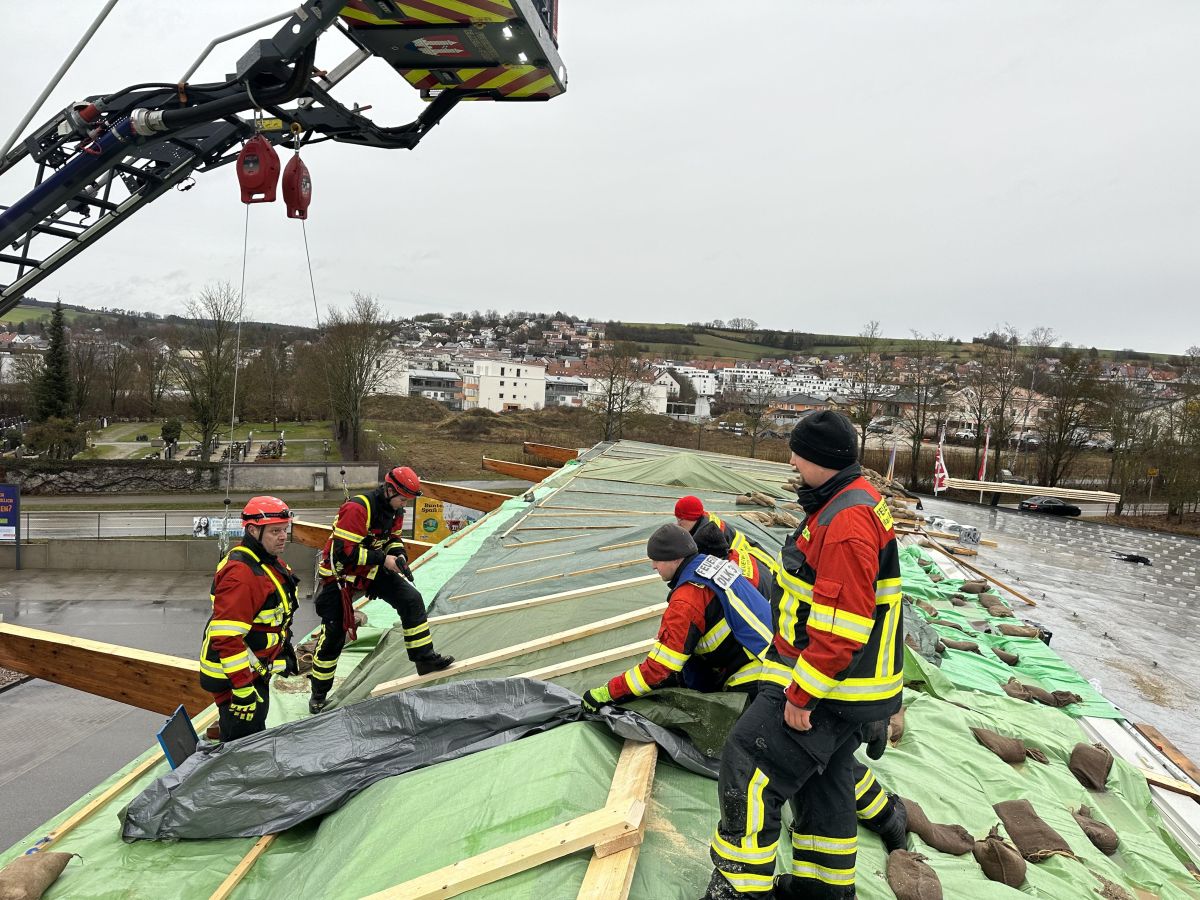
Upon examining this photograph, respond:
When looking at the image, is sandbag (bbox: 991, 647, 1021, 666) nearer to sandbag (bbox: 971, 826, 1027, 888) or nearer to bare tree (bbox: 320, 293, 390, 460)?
sandbag (bbox: 971, 826, 1027, 888)

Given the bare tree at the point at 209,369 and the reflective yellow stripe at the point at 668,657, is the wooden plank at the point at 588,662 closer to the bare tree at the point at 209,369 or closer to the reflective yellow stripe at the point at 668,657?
the reflective yellow stripe at the point at 668,657

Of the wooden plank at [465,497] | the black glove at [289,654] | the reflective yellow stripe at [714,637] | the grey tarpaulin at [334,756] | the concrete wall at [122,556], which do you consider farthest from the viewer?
the concrete wall at [122,556]

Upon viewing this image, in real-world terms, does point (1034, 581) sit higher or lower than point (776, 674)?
lower

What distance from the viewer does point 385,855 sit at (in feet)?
7.90

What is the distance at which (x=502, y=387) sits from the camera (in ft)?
210

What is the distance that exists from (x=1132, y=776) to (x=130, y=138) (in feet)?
28.4

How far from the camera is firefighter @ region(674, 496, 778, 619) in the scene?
3.60 metres

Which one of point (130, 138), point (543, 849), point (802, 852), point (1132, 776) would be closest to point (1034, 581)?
point (1132, 776)

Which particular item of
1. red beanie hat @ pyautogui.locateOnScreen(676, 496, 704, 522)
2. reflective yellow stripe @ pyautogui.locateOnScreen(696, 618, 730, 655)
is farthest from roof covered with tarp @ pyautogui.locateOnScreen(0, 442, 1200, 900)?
red beanie hat @ pyautogui.locateOnScreen(676, 496, 704, 522)

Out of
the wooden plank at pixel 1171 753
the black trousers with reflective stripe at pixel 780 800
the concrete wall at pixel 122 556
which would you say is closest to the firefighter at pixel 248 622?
the black trousers with reflective stripe at pixel 780 800

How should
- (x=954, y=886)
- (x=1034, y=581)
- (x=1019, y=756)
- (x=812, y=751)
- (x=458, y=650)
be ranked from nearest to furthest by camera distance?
1. (x=812, y=751)
2. (x=954, y=886)
3. (x=1019, y=756)
4. (x=458, y=650)
5. (x=1034, y=581)

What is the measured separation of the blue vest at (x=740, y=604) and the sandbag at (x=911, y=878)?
3.25 ft

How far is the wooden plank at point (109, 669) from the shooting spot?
4262 mm

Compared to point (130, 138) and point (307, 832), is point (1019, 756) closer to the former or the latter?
point (307, 832)
